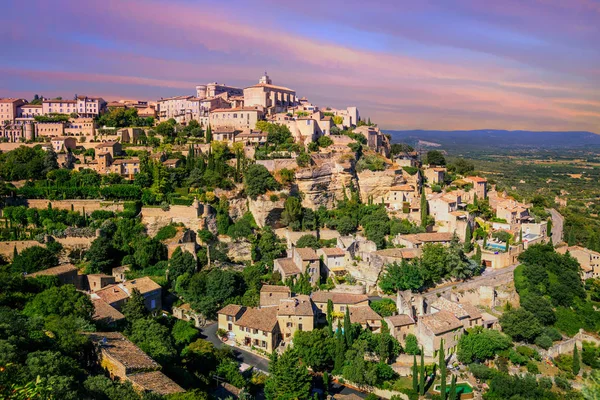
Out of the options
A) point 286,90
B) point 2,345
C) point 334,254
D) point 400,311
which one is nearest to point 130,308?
point 2,345

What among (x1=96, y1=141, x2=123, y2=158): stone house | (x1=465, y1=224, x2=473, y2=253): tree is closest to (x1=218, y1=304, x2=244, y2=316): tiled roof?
(x1=465, y1=224, x2=473, y2=253): tree

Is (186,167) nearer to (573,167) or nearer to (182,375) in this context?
(182,375)

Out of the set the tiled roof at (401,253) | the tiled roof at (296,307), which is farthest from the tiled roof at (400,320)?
the tiled roof at (401,253)

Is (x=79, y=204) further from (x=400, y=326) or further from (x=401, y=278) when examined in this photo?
(x=400, y=326)

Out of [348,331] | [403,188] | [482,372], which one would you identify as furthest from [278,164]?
[482,372]

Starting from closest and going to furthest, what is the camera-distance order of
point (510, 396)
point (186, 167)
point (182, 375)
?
point (182, 375), point (510, 396), point (186, 167)

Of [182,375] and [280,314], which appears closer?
[182,375]

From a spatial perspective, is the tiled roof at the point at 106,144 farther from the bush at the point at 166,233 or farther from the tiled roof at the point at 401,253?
the tiled roof at the point at 401,253
